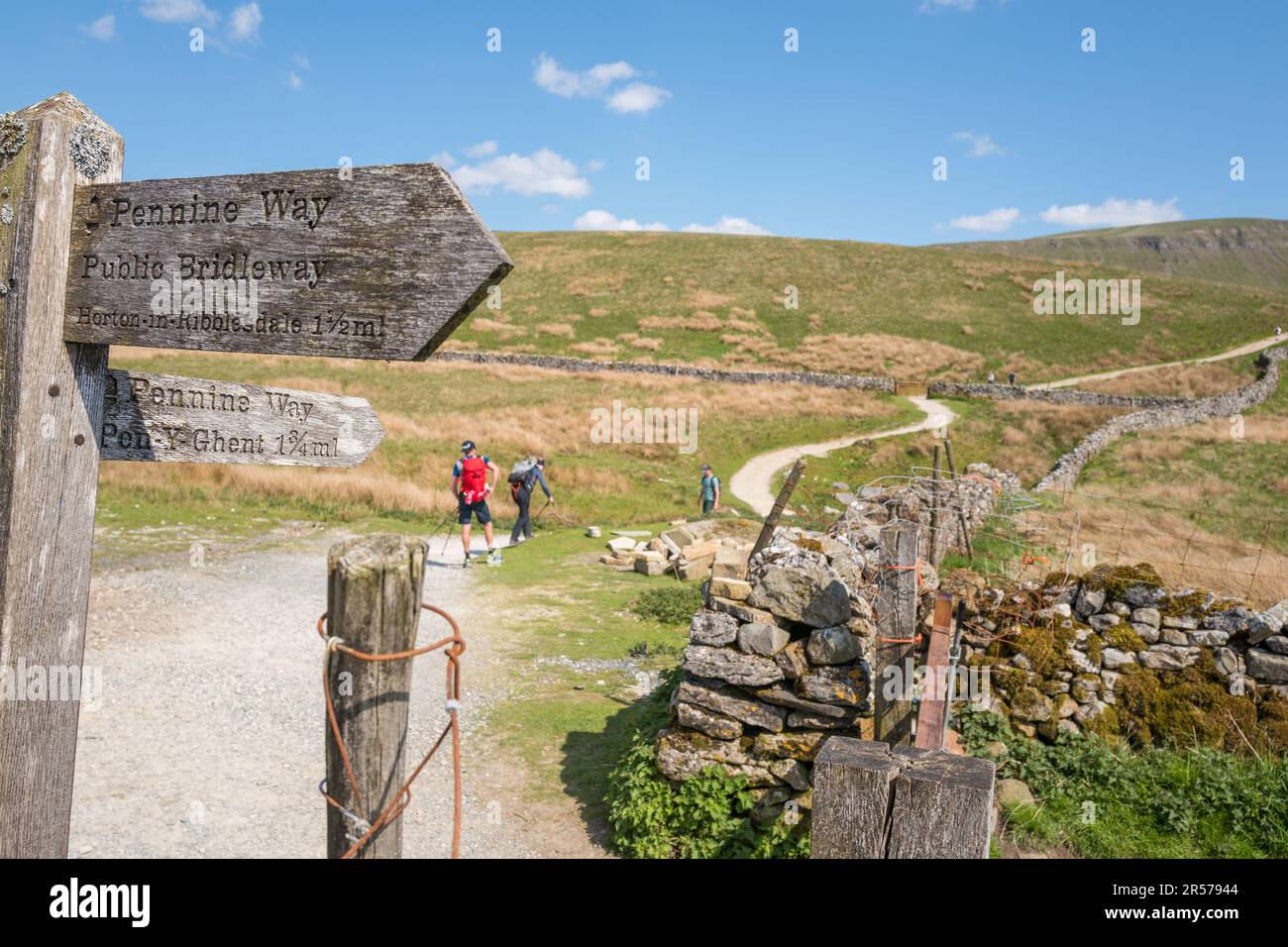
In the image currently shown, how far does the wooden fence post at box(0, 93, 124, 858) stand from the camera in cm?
278

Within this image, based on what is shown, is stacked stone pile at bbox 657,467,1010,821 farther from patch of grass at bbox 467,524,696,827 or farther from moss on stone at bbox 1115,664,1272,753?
moss on stone at bbox 1115,664,1272,753

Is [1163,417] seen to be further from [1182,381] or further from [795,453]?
[795,453]

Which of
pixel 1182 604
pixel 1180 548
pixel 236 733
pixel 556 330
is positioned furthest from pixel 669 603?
pixel 556 330

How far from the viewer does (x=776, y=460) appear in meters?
29.7

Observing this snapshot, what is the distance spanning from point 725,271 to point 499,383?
4137 centimetres

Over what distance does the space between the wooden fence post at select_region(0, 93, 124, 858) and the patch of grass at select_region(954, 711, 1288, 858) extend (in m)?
6.41

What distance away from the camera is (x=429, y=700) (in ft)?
30.2

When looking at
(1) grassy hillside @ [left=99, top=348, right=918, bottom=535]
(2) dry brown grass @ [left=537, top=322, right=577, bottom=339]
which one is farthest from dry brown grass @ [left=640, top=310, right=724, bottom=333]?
(1) grassy hillside @ [left=99, top=348, right=918, bottom=535]

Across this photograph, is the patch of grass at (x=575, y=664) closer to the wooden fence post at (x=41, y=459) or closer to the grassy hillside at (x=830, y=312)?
the wooden fence post at (x=41, y=459)

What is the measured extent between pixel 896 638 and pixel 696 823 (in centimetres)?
206

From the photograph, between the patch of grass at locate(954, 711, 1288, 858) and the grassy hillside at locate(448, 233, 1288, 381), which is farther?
the grassy hillside at locate(448, 233, 1288, 381)
